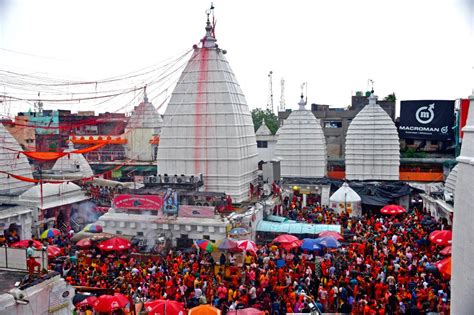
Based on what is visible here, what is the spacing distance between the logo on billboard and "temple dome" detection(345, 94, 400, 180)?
10542 mm

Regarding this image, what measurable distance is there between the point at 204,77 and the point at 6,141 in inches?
499

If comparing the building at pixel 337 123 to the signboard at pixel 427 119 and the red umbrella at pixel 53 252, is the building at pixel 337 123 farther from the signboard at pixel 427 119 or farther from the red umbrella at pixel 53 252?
the red umbrella at pixel 53 252

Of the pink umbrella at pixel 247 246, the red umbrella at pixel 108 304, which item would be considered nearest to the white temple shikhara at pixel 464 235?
the red umbrella at pixel 108 304

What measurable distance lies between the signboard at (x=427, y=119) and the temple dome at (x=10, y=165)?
31327 mm

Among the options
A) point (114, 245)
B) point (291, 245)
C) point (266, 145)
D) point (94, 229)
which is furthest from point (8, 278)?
point (266, 145)

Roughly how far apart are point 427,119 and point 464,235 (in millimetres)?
36839

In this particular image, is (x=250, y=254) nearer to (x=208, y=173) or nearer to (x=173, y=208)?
(x=173, y=208)

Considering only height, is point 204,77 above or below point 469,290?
above

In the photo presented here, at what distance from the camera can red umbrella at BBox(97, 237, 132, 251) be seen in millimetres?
18844

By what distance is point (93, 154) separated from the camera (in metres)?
48.6

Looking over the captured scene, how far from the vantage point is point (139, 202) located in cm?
2233

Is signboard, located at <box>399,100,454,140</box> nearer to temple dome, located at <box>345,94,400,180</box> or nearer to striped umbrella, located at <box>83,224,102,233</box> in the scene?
temple dome, located at <box>345,94,400,180</box>

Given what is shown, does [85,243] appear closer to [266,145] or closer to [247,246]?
[247,246]

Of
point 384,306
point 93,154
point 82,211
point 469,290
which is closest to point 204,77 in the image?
point 82,211
